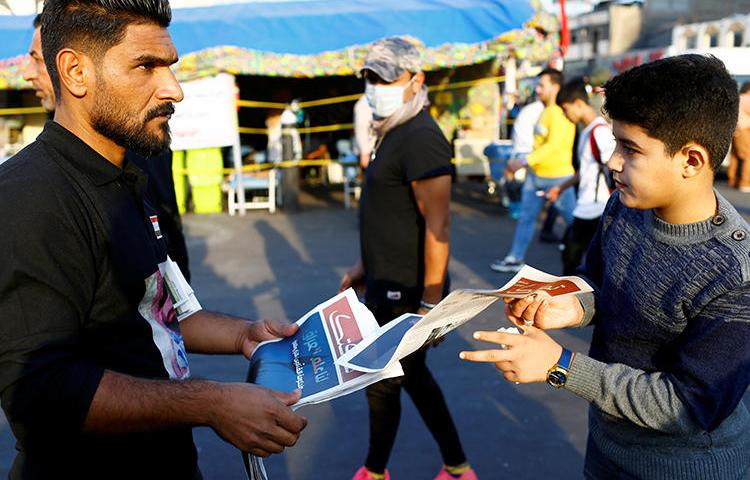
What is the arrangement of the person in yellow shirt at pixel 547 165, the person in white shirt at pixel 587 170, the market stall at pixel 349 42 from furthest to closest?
the market stall at pixel 349 42
the person in yellow shirt at pixel 547 165
the person in white shirt at pixel 587 170

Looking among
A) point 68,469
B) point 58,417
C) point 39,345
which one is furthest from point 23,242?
point 68,469

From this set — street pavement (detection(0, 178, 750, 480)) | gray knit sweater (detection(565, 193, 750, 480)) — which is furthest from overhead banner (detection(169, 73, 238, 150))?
gray knit sweater (detection(565, 193, 750, 480))

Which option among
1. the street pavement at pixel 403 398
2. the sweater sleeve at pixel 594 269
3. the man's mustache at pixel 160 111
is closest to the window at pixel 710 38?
the street pavement at pixel 403 398

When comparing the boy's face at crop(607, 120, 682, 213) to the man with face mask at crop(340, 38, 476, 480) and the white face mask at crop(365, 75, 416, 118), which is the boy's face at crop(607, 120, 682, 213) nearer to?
the man with face mask at crop(340, 38, 476, 480)

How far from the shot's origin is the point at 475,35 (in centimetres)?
1160

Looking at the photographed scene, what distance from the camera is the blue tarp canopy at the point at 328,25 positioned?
36.0ft

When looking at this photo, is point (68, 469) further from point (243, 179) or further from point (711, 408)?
point (243, 179)

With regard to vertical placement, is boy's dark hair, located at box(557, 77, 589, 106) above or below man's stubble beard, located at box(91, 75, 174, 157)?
above

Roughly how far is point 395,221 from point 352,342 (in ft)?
4.79

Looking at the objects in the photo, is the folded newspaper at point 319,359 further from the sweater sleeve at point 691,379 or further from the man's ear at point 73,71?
the man's ear at point 73,71

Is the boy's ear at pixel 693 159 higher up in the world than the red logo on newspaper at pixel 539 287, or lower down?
higher up

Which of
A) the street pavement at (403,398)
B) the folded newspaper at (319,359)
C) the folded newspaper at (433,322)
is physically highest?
the folded newspaper at (433,322)

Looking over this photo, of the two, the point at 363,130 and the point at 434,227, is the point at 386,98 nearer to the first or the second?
the point at 434,227

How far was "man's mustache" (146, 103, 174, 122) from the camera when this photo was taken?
5.49ft
